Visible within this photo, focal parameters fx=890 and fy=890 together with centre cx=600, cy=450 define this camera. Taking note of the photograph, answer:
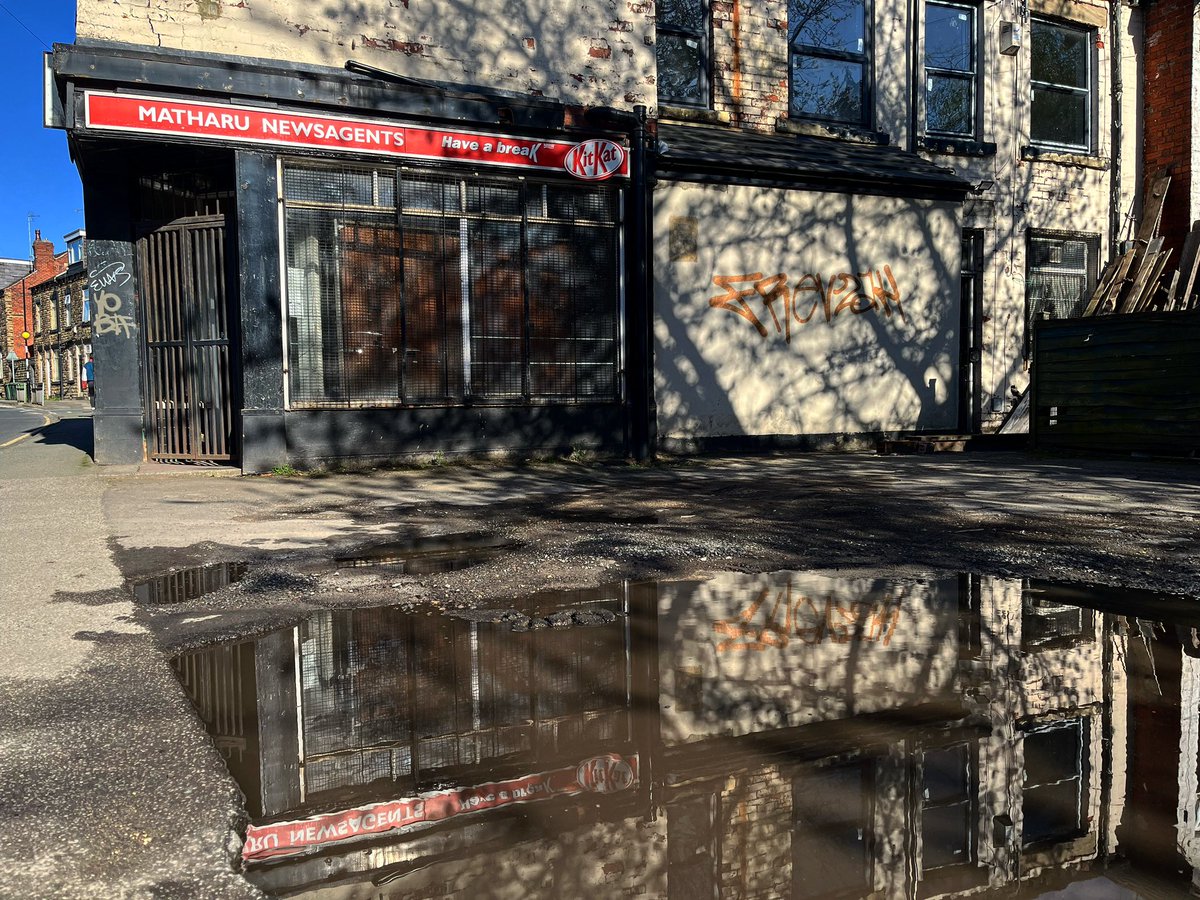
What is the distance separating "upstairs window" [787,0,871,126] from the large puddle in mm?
11721

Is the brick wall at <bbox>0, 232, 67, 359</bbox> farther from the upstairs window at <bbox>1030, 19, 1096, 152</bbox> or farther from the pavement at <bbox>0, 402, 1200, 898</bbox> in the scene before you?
the upstairs window at <bbox>1030, 19, 1096, 152</bbox>

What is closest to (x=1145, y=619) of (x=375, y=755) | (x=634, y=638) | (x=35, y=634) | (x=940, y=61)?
(x=634, y=638)

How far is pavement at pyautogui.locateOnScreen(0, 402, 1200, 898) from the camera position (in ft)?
7.06

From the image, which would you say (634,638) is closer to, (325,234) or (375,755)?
(375,755)

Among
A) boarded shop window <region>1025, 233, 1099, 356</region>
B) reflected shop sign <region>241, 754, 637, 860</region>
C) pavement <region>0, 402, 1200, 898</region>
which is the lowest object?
reflected shop sign <region>241, 754, 637, 860</region>

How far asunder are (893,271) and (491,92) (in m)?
6.26

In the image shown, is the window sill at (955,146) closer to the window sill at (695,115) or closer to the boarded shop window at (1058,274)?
the boarded shop window at (1058,274)

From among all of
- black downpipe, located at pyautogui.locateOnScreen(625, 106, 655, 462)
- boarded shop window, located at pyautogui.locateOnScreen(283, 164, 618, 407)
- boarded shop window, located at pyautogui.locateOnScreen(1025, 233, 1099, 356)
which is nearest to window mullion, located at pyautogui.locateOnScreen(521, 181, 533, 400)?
boarded shop window, located at pyautogui.locateOnScreen(283, 164, 618, 407)

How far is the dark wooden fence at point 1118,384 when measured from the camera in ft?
32.0

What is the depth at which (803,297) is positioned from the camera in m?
12.5

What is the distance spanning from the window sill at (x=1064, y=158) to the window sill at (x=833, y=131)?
284cm

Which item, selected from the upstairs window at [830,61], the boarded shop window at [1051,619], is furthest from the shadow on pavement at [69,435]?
the upstairs window at [830,61]

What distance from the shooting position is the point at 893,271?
42.6ft

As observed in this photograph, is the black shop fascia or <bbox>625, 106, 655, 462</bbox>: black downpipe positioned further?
<bbox>625, 106, 655, 462</bbox>: black downpipe
